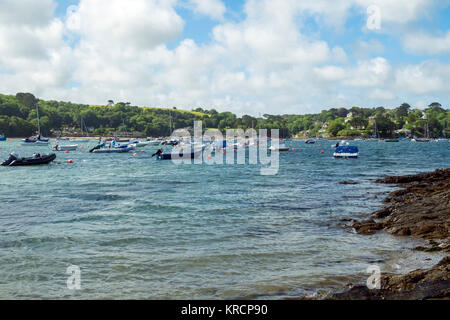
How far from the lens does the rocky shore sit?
794 cm

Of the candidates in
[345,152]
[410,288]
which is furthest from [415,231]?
[345,152]

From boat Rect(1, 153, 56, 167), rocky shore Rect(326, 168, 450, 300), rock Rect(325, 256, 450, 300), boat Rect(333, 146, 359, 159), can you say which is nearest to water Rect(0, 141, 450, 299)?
rocky shore Rect(326, 168, 450, 300)

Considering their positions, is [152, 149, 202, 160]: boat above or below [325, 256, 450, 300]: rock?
above

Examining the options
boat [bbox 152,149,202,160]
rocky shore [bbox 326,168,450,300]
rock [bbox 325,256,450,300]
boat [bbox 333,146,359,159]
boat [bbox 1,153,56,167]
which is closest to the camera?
rock [bbox 325,256,450,300]

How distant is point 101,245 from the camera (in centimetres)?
1351

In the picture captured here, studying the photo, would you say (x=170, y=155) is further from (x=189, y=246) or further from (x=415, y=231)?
(x=415, y=231)

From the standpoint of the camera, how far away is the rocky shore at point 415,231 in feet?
26.0

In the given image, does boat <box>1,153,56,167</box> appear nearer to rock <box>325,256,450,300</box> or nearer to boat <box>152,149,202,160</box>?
boat <box>152,149,202,160</box>

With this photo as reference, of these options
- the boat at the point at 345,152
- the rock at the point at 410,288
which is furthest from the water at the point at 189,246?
the boat at the point at 345,152

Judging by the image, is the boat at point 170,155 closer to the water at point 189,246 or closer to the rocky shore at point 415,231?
the water at point 189,246

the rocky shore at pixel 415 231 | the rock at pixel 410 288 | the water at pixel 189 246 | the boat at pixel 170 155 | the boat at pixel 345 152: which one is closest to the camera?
the rock at pixel 410 288

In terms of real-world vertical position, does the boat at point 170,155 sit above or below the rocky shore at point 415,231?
above

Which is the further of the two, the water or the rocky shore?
the water
